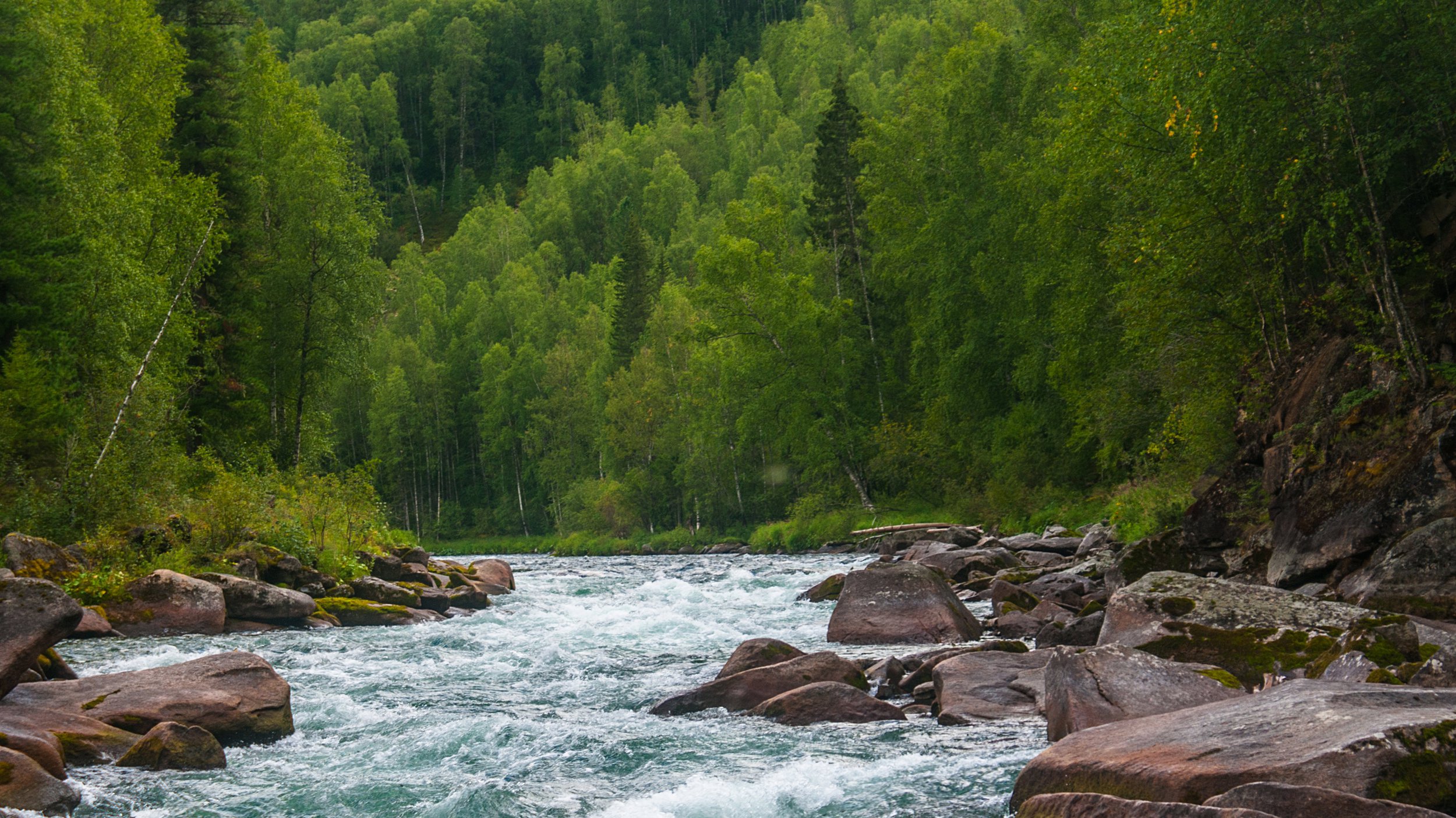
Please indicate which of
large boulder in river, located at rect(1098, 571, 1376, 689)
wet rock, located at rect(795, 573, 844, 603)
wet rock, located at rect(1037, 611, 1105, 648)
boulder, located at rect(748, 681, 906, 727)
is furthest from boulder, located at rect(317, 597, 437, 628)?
large boulder in river, located at rect(1098, 571, 1376, 689)

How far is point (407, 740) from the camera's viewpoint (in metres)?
10.3

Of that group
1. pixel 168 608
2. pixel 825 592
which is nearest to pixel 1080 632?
pixel 825 592

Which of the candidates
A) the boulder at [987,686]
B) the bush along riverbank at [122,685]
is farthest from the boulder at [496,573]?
the boulder at [987,686]

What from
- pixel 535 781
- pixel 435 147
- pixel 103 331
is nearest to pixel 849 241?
pixel 103 331

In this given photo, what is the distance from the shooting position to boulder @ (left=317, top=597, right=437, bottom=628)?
19.8 m

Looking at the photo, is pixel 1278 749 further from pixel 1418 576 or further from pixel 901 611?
pixel 901 611

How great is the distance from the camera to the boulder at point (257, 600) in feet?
59.1

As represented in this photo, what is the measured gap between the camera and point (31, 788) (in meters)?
7.55

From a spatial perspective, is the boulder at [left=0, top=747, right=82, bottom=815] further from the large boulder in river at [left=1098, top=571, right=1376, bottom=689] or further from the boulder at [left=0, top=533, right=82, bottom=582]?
the large boulder in river at [left=1098, top=571, right=1376, bottom=689]

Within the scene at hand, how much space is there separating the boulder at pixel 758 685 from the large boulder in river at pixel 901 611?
3.77 m

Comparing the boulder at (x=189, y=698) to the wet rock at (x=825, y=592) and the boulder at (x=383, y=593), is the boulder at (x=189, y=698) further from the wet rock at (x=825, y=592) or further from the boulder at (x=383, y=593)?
the wet rock at (x=825, y=592)

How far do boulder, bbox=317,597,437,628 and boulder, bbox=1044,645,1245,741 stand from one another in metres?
14.5

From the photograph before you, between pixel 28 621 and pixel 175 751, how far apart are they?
7.00 ft

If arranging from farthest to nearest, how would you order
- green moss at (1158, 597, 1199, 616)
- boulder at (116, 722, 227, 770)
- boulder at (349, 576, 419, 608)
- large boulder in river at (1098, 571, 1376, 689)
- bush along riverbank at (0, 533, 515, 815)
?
boulder at (349, 576, 419, 608), green moss at (1158, 597, 1199, 616), large boulder in river at (1098, 571, 1376, 689), boulder at (116, 722, 227, 770), bush along riverbank at (0, 533, 515, 815)
